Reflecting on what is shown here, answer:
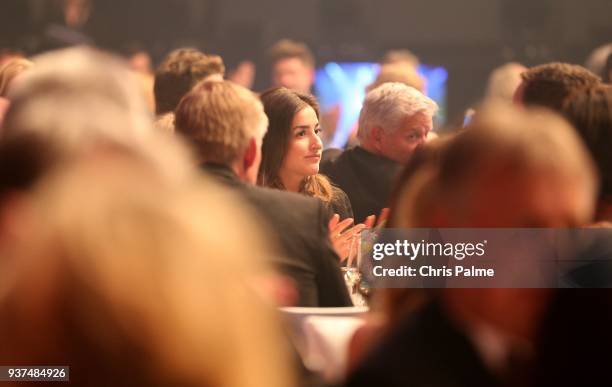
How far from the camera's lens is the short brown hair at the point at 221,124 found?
335 centimetres

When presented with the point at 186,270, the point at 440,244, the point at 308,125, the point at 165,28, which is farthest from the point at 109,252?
the point at 165,28

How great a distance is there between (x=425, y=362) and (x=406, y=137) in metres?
3.95

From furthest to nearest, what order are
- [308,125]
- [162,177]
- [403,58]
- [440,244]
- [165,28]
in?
[165,28] < [403,58] < [308,125] < [440,244] < [162,177]

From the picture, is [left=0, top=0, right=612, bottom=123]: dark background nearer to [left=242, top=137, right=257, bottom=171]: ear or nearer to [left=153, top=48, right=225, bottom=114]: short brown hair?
[left=153, top=48, right=225, bottom=114]: short brown hair

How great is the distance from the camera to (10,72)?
17.4 feet

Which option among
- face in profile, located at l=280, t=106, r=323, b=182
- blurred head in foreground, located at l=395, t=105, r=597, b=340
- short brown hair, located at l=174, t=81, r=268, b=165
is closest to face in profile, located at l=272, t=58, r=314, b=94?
face in profile, located at l=280, t=106, r=323, b=182

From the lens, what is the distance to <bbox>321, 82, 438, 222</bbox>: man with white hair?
5340 mm

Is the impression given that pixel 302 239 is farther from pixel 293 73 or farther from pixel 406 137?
pixel 293 73

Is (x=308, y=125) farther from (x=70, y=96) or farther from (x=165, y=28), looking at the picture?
(x=165, y=28)

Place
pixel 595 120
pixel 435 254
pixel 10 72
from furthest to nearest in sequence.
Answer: pixel 10 72, pixel 595 120, pixel 435 254

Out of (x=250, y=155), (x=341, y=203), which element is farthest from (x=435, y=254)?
(x=341, y=203)

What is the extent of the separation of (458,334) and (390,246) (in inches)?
40.6

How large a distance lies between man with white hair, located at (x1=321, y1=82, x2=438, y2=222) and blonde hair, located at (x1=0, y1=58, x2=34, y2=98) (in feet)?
5.16

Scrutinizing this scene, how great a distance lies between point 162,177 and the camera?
109cm
